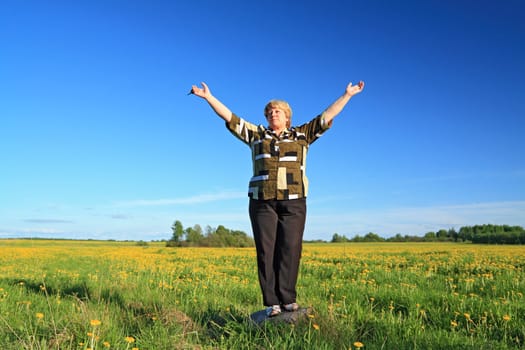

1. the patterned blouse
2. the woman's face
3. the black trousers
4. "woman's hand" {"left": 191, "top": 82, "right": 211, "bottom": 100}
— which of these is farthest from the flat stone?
"woman's hand" {"left": 191, "top": 82, "right": 211, "bottom": 100}

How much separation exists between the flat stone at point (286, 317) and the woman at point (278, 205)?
0.08 m

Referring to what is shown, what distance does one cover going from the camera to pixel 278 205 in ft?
15.4

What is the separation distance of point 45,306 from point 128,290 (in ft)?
4.82

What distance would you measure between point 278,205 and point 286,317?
117 cm

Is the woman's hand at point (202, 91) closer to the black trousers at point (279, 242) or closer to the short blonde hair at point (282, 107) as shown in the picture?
the short blonde hair at point (282, 107)

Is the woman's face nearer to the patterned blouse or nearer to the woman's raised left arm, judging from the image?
the patterned blouse

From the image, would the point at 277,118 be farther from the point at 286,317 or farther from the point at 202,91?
the point at 286,317

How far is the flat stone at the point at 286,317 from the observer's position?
4430mm

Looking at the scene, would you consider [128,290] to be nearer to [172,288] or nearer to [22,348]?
[172,288]

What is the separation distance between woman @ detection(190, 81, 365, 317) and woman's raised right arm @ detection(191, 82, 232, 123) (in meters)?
0.01

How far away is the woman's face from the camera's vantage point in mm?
4883

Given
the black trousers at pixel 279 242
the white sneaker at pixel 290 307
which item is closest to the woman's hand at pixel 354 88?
the black trousers at pixel 279 242

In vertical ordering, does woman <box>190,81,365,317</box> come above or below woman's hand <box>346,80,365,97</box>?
below

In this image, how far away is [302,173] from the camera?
477 cm
